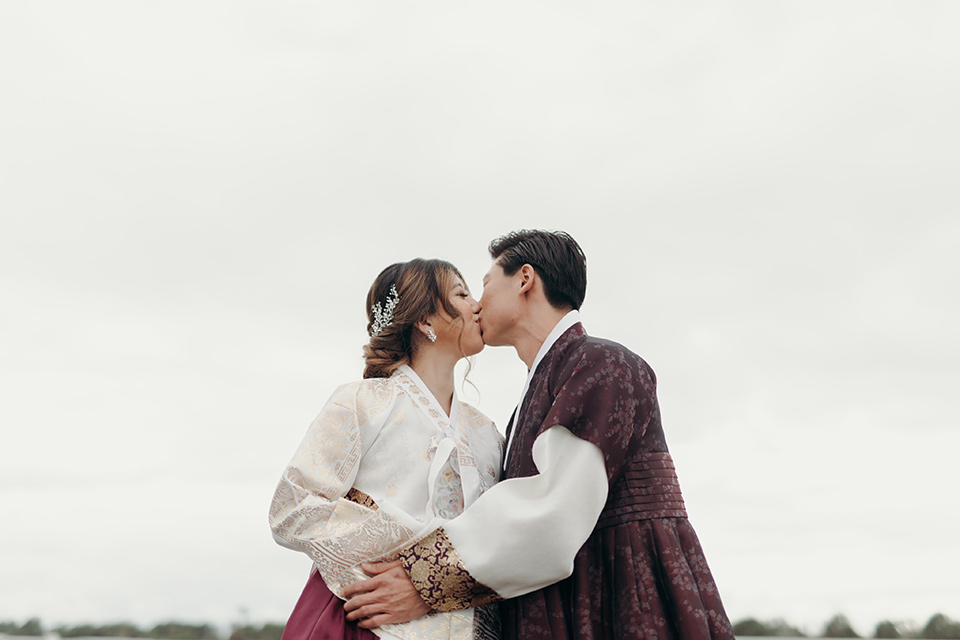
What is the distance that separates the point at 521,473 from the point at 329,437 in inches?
25.8

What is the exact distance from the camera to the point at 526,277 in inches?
115

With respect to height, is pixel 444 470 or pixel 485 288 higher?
pixel 485 288

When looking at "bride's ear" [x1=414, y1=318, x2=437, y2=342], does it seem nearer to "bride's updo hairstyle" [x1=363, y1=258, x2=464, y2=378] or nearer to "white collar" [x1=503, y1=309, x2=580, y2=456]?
"bride's updo hairstyle" [x1=363, y1=258, x2=464, y2=378]

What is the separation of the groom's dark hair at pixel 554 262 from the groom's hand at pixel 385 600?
1058mm

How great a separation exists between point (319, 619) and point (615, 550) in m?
0.94

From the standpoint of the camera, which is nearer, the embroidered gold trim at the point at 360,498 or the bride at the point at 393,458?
the bride at the point at 393,458

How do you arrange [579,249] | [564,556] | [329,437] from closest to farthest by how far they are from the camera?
[564,556] → [329,437] → [579,249]

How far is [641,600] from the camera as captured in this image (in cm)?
233

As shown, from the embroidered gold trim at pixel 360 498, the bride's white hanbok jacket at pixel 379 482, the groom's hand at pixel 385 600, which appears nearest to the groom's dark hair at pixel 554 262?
the bride's white hanbok jacket at pixel 379 482

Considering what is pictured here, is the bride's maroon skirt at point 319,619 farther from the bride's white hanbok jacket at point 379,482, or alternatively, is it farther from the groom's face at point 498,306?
the groom's face at point 498,306

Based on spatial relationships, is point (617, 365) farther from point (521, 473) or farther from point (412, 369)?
point (412, 369)

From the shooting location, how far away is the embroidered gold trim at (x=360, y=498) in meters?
2.68

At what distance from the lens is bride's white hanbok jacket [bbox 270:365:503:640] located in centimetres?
254

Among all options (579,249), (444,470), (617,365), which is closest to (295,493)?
(444,470)
